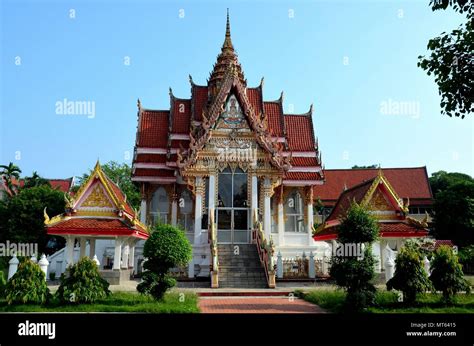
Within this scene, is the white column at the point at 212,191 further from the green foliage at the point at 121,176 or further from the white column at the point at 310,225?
the green foliage at the point at 121,176

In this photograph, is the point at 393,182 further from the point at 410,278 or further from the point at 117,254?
the point at 410,278

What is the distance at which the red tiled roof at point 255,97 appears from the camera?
25.9 meters

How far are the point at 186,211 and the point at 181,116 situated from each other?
5599 millimetres

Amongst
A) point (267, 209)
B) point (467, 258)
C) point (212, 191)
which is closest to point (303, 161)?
point (267, 209)

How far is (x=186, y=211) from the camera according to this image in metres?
23.5

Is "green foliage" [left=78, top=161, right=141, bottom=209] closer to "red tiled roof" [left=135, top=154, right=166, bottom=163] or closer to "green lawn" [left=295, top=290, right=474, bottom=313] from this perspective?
"red tiled roof" [left=135, top=154, right=166, bottom=163]

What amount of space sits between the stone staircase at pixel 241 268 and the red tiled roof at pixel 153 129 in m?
7.40

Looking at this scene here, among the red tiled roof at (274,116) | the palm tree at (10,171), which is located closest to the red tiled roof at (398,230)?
the red tiled roof at (274,116)

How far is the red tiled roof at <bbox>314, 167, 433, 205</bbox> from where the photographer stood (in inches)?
1668
